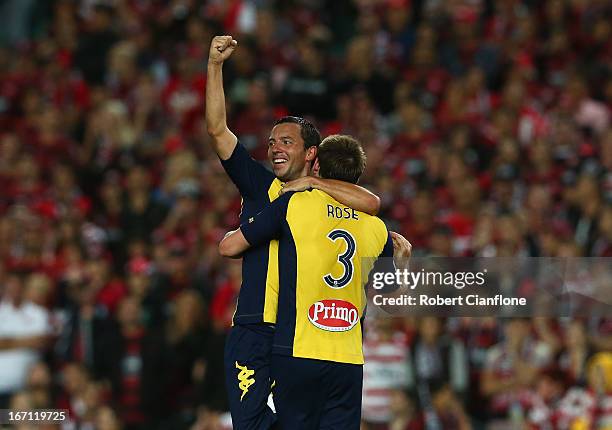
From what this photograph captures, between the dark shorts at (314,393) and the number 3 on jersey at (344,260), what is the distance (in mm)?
359

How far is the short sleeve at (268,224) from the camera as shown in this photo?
5992 mm

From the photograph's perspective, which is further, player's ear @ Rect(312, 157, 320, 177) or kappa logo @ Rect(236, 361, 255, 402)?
player's ear @ Rect(312, 157, 320, 177)

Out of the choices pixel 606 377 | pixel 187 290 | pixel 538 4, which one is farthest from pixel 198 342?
pixel 538 4

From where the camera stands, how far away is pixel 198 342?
1152 centimetres

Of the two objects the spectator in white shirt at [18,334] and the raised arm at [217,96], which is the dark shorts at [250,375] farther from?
the spectator in white shirt at [18,334]

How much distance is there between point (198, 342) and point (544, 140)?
13.2 feet

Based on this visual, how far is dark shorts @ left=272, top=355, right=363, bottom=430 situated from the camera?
5.97 metres

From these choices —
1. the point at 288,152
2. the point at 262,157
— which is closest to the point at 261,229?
the point at 288,152

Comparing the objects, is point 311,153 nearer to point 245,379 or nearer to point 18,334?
point 245,379

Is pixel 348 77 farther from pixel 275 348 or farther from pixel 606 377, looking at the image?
pixel 275 348

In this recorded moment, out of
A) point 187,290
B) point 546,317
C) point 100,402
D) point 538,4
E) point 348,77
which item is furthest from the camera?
point 538,4

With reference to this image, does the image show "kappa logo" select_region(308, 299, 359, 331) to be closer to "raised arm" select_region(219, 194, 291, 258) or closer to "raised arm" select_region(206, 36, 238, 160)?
"raised arm" select_region(219, 194, 291, 258)

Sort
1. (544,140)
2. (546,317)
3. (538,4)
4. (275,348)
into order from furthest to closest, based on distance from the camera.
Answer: (538,4)
(544,140)
(546,317)
(275,348)

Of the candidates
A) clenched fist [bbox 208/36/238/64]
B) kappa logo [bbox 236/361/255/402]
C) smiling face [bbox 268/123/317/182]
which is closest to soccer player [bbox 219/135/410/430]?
kappa logo [bbox 236/361/255/402]
